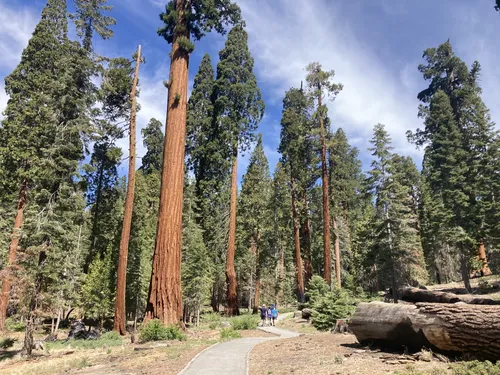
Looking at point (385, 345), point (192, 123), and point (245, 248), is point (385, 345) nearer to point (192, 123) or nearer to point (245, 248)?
point (192, 123)

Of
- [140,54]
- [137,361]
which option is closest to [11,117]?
[140,54]

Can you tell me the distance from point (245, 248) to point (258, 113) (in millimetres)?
17147

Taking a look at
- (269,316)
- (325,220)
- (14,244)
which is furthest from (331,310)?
(14,244)

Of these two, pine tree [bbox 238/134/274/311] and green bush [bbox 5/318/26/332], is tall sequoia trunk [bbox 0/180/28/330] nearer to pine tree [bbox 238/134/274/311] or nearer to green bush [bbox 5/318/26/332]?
green bush [bbox 5/318/26/332]

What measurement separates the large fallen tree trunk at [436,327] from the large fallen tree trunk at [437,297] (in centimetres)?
101

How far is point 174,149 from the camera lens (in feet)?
41.1

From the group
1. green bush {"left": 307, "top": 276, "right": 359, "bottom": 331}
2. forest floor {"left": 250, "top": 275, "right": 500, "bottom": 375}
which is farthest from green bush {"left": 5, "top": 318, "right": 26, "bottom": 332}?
forest floor {"left": 250, "top": 275, "right": 500, "bottom": 375}

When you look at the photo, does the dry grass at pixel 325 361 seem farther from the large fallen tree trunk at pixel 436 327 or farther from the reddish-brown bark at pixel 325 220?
the reddish-brown bark at pixel 325 220

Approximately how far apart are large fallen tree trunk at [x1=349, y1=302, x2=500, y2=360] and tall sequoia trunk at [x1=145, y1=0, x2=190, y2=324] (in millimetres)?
6225

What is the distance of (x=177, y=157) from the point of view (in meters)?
12.5

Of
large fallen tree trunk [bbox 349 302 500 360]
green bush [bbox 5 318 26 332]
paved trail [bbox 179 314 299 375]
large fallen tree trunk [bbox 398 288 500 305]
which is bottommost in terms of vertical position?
green bush [bbox 5 318 26 332]

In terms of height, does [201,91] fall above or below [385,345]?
above

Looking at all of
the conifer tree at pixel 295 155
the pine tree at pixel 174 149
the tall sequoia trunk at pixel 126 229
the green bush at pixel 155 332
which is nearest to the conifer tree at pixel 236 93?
the conifer tree at pixel 295 155

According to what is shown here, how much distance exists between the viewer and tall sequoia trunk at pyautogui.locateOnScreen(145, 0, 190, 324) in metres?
11.2
